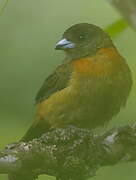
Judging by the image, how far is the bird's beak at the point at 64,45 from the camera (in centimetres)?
401

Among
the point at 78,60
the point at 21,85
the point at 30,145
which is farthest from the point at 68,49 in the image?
the point at 30,145

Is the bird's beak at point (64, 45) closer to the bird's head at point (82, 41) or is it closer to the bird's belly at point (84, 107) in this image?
the bird's head at point (82, 41)

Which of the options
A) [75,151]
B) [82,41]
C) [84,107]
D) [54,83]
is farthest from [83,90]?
[75,151]

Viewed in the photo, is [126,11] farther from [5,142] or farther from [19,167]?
[5,142]

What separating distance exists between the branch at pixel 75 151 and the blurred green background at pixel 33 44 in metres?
0.97

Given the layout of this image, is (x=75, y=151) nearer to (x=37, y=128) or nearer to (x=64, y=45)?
(x=37, y=128)

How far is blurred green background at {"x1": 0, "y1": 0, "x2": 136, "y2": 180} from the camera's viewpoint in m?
4.20

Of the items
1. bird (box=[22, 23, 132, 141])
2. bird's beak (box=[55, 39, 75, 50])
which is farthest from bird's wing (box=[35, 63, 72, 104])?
bird's beak (box=[55, 39, 75, 50])

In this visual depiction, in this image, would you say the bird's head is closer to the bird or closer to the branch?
the bird

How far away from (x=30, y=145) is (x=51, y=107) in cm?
104

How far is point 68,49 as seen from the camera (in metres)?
4.10

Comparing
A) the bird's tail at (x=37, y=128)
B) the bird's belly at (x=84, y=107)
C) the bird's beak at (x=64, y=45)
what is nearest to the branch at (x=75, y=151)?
the bird's belly at (x=84, y=107)

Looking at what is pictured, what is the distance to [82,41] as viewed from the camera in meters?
4.21

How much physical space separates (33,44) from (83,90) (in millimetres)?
1618
